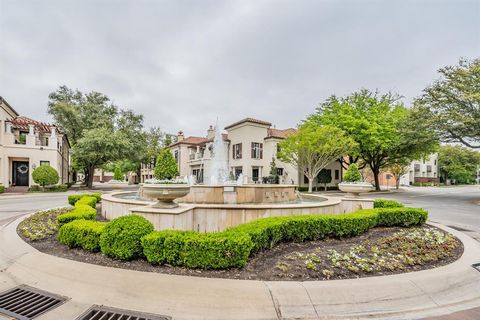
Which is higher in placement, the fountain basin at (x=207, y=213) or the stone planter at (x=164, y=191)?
the stone planter at (x=164, y=191)

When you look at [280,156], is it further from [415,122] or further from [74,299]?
[74,299]

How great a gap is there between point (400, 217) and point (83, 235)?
9003 millimetres

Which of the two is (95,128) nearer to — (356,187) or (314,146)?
(314,146)

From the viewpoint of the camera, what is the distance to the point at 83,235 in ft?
17.4

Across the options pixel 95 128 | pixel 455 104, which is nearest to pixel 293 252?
pixel 455 104

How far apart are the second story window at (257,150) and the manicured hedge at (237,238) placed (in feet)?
78.5

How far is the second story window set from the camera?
30.8m

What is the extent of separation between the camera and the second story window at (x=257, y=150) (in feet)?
101

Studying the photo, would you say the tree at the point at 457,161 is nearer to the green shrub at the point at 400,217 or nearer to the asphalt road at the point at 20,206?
the green shrub at the point at 400,217

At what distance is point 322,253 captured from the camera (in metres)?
5.29

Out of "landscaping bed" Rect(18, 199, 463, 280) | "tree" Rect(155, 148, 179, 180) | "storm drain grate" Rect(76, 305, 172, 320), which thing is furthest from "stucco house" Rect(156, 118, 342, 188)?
"storm drain grate" Rect(76, 305, 172, 320)

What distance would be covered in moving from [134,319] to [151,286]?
0.73 m

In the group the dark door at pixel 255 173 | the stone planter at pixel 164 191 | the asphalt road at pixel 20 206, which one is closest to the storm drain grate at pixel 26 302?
the stone planter at pixel 164 191

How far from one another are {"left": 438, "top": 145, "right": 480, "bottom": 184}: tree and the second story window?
179ft
